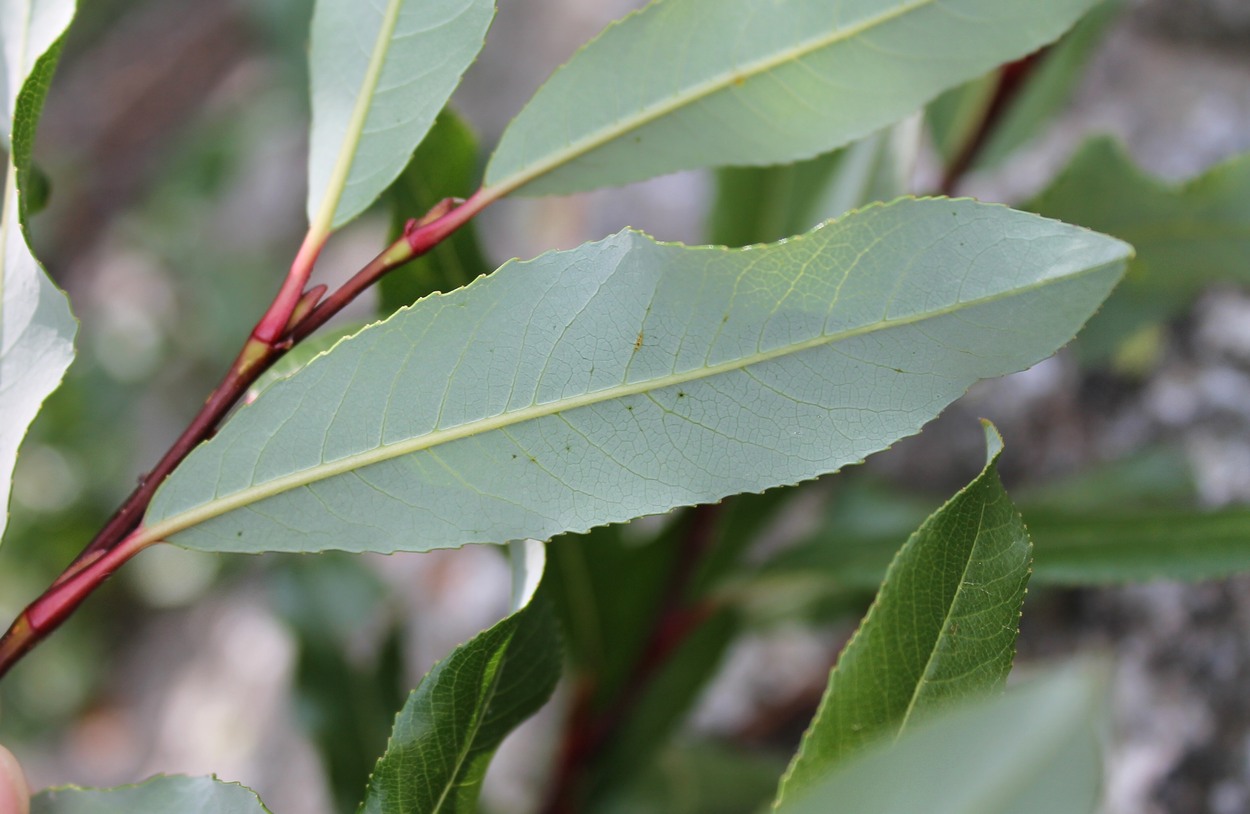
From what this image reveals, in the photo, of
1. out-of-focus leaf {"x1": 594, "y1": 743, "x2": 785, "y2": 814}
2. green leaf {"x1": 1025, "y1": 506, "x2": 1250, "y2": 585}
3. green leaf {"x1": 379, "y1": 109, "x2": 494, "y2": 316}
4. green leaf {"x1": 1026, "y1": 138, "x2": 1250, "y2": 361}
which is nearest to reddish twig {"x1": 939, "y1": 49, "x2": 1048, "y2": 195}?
green leaf {"x1": 1026, "y1": 138, "x2": 1250, "y2": 361}

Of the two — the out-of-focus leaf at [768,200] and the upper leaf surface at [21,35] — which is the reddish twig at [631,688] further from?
the upper leaf surface at [21,35]

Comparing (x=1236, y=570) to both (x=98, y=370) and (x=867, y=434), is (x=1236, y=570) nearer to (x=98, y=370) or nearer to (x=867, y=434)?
(x=867, y=434)

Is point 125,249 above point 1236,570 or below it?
below

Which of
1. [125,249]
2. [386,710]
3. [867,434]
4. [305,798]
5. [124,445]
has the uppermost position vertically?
[867,434]

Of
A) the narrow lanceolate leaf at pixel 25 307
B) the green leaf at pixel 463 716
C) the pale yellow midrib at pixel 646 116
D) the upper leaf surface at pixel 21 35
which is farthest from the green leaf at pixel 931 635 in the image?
the upper leaf surface at pixel 21 35

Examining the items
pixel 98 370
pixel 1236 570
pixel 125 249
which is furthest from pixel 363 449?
pixel 125 249

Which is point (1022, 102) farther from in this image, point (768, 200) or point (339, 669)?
point (339, 669)
